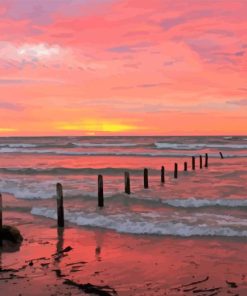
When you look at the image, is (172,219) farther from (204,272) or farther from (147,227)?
(204,272)

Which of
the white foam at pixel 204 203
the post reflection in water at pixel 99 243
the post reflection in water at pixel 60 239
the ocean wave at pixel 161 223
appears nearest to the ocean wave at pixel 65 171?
the white foam at pixel 204 203

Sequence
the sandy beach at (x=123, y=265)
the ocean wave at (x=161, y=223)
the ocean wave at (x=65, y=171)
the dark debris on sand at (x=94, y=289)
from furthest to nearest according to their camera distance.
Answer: the ocean wave at (x=65, y=171)
the ocean wave at (x=161, y=223)
the sandy beach at (x=123, y=265)
the dark debris on sand at (x=94, y=289)

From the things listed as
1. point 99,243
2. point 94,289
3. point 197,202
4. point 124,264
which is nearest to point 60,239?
point 99,243

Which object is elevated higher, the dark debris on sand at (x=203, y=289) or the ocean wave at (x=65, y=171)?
the ocean wave at (x=65, y=171)

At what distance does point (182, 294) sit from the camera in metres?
9.03

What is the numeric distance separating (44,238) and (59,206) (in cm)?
214

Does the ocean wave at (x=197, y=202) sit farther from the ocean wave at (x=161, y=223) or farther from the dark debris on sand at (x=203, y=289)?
the dark debris on sand at (x=203, y=289)

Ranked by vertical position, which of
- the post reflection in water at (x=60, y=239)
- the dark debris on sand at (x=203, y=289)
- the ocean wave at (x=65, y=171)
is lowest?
the dark debris on sand at (x=203, y=289)

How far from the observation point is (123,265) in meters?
11.1

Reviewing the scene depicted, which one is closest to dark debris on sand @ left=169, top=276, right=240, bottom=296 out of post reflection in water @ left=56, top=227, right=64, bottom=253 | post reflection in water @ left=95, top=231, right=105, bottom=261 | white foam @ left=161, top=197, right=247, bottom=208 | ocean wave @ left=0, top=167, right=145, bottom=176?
post reflection in water @ left=95, top=231, right=105, bottom=261

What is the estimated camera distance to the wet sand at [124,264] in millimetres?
9375

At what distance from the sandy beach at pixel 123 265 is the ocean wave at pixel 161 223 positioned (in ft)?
2.15

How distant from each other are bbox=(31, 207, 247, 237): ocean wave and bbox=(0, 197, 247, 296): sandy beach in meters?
0.65

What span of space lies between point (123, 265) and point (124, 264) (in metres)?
0.10
